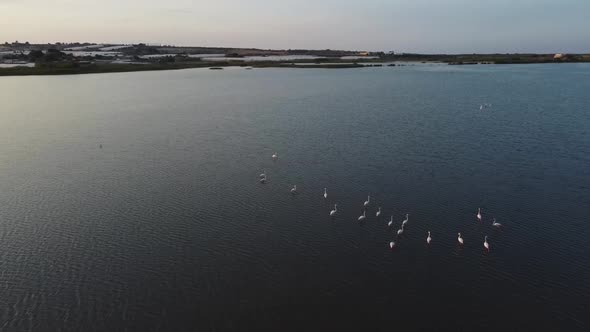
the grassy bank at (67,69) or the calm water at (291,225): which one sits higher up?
the calm water at (291,225)

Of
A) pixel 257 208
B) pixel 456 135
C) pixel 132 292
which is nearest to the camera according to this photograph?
pixel 132 292

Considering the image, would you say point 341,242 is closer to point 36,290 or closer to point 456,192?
point 456,192

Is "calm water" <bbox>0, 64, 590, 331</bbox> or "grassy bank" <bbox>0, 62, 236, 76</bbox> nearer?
"calm water" <bbox>0, 64, 590, 331</bbox>

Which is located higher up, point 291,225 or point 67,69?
point 291,225

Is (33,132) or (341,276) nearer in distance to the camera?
(341,276)

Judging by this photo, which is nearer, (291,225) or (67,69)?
(291,225)

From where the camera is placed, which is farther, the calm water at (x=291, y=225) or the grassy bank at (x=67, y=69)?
the grassy bank at (x=67, y=69)

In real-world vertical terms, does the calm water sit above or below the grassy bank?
above

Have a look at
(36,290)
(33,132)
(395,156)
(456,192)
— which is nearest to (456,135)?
(395,156)
